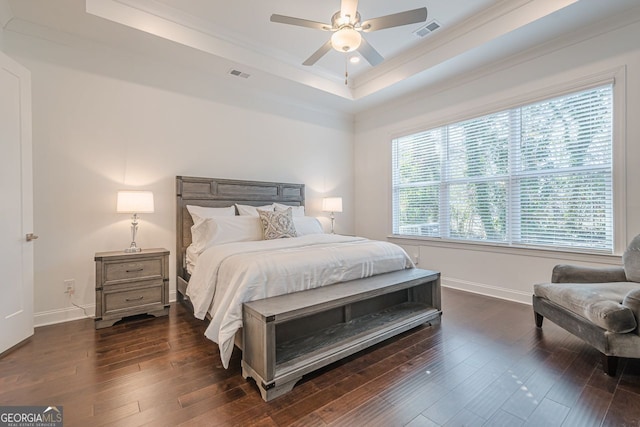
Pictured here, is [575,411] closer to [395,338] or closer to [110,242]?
[395,338]

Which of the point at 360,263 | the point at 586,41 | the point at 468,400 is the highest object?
the point at 586,41

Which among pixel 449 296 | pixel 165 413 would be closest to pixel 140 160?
pixel 165 413

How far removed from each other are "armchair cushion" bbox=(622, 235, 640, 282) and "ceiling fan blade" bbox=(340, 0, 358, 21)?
9.89 feet

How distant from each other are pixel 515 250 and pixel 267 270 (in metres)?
3.10

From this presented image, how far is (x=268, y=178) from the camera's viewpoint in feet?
14.7

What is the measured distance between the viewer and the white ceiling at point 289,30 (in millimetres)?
2756

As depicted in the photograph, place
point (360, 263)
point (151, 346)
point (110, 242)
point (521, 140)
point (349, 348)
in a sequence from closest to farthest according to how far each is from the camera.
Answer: point (349, 348), point (151, 346), point (360, 263), point (110, 242), point (521, 140)

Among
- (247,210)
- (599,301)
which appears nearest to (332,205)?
(247,210)

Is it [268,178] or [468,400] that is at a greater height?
[268,178]

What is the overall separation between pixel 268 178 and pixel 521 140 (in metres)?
3.39

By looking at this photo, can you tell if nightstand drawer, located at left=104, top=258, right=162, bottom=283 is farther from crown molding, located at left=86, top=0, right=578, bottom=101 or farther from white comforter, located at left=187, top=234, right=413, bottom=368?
crown molding, located at left=86, top=0, right=578, bottom=101

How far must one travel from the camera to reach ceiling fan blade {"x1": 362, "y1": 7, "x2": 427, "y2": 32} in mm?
2223

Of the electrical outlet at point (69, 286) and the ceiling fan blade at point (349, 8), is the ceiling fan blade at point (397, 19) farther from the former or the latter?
the electrical outlet at point (69, 286)

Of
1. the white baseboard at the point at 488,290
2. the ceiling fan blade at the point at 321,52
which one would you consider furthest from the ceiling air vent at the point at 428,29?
the white baseboard at the point at 488,290
